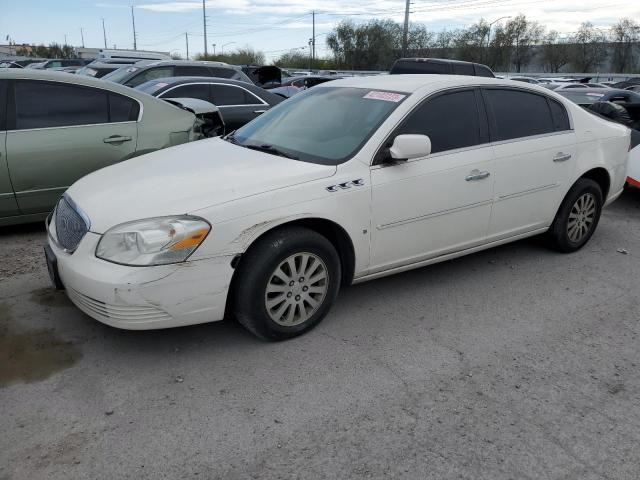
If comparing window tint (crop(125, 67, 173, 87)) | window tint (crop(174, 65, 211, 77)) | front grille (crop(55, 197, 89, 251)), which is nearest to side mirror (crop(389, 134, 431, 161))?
front grille (crop(55, 197, 89, 251))

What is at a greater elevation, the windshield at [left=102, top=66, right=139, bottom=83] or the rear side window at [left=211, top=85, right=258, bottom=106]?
the windshield at [left=102, top=66, right=139, bottom=83]

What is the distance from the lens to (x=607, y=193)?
534cm

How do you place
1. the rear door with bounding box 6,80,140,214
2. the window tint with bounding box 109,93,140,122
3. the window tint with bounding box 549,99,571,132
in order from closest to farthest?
the window tint with bounding box 549,99,571,132
the rear door with bounding box 6,80,140,214
the window tint with bounding box 109,93,140,122

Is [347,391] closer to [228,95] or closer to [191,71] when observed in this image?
[228,95]

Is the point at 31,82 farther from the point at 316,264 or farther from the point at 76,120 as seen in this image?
the point at 316,264

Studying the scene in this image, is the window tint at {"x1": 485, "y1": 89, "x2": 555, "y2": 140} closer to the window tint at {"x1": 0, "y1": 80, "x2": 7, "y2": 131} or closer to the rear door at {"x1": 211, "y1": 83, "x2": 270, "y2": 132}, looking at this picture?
the window tint at {"x1": 0, "y1": 80, "x2": 7, "y2": 131}

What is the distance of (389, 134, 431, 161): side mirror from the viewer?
3584 mm

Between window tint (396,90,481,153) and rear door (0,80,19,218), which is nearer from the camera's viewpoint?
window tint (396,90,481,153)

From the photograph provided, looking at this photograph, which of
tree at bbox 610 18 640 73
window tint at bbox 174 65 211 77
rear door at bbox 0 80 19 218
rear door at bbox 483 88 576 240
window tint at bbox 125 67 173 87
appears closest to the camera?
rear door at bbox 483 88 576 240

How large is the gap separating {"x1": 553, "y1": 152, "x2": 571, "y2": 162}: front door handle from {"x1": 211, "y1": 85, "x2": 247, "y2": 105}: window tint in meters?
5.78

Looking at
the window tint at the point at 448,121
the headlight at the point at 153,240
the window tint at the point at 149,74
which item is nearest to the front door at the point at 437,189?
the window tint at the point at 448,121

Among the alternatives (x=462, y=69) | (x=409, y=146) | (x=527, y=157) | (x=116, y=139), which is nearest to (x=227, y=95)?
(x=116, y=139)

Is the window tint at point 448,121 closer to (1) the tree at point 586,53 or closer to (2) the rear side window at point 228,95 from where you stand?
(2) the rear side window at point 228,95

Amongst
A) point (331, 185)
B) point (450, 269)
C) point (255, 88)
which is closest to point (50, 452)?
point (331, 185)
